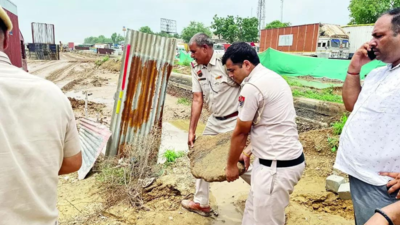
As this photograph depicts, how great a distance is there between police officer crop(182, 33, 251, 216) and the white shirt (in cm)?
155

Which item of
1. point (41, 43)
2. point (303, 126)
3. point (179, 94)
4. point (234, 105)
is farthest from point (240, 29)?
point (234, 105)

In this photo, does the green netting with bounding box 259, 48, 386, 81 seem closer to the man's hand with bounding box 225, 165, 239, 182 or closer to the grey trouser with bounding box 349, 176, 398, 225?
the man's hand with bounding box 225, 165, 239, 182

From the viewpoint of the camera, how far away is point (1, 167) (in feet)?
3.37

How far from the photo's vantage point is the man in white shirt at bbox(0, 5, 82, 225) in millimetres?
1037

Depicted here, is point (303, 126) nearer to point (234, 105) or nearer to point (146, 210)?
point (234, 105)

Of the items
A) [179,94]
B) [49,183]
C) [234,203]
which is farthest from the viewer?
[179,94]

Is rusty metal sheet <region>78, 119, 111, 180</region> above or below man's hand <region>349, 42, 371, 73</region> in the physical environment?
below

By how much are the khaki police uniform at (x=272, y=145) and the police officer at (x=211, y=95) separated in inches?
40.2

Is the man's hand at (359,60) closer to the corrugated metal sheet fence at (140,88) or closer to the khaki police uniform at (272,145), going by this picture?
the khaki police uniform at (272,145)

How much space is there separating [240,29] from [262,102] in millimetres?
44896

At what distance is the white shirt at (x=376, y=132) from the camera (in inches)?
59.0

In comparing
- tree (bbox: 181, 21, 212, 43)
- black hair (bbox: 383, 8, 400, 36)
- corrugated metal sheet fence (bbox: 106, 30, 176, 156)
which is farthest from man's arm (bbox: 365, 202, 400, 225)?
tree (bbox: 181, 21, 212, 43)

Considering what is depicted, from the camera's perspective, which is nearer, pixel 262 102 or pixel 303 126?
pixel 262 102

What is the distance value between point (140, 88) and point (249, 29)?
42827mm
